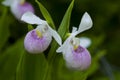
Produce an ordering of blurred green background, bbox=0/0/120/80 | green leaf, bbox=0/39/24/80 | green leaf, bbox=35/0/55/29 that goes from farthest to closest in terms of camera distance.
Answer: blurred green background, bbox=0/0/120/80
green leaf, bbox=0/39/24/80
green leaf, bbox=35/0/55/29

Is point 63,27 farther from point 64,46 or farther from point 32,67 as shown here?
point 32,67

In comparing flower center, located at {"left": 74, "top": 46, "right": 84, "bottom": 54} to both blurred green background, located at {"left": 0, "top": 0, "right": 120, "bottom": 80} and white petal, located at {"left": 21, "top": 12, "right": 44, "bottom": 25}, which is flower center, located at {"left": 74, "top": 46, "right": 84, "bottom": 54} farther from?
blurred green background, located at {"left": 0, "top": 0, "right": 120, "bottom": 80}

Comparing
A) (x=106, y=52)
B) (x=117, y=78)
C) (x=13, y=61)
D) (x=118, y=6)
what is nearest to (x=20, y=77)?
(x=13, y=61)

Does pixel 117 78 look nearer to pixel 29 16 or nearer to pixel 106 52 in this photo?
pixel 106 52

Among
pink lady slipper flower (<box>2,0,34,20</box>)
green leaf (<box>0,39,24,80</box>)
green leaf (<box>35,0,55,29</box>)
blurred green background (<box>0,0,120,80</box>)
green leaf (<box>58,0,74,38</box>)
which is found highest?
green leaf (<box>35,0,55,29</box>)

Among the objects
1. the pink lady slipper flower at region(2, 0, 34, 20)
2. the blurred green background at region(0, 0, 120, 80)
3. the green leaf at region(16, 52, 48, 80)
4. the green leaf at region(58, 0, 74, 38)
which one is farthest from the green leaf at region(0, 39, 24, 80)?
the blurred green background at region(0, 0, 120, 80)

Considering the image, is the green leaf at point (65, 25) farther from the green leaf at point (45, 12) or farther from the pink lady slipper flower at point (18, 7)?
the pink lady slipper flower at point (18, 7)
